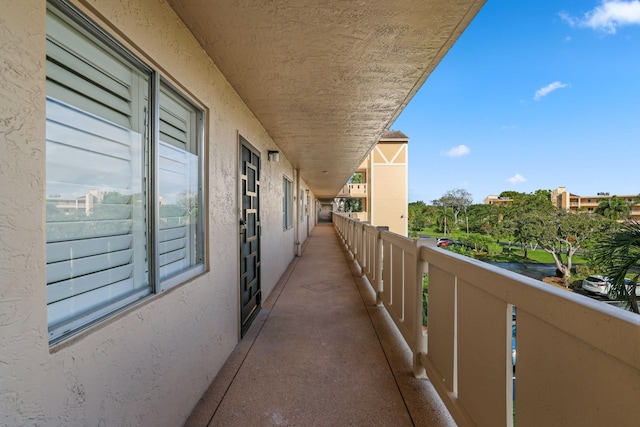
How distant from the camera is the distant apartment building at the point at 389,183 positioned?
71.5 ft

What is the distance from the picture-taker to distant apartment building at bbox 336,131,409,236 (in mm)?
21797

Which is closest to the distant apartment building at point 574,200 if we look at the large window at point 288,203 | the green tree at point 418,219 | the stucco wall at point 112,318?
the green tree at point 418,219

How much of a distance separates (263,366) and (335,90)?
8.50 feet

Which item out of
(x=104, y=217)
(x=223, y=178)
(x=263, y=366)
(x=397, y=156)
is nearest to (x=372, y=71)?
(x=223, y=178)

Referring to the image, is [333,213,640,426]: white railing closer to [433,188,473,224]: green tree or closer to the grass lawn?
the grass lawn

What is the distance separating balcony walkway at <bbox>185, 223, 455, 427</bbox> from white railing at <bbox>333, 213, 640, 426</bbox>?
283 millimetres

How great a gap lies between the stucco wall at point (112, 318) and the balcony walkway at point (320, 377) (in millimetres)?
246

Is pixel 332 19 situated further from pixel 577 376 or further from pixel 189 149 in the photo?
pixel 577 376

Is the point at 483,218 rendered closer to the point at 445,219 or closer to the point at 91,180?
the point at 445,219

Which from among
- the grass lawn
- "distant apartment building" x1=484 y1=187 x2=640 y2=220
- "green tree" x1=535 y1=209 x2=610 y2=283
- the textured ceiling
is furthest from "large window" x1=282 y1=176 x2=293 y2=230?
"distant apartment building" x1=484 y1=187 x2=640 y2=220

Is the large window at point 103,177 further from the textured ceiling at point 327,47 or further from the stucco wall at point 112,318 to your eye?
the textured ceiling at point 327,47

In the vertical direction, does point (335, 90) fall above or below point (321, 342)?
above

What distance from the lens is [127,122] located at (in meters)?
1.37

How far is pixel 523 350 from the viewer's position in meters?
1.02
